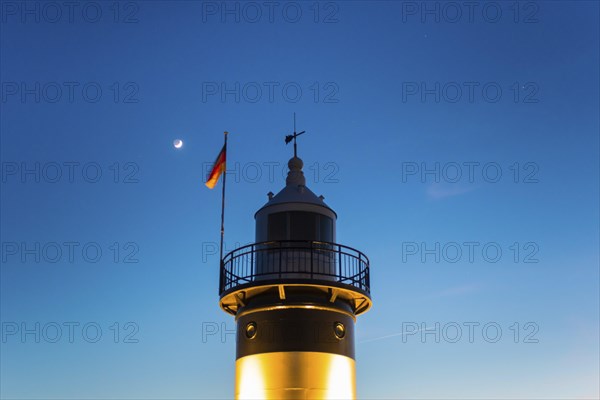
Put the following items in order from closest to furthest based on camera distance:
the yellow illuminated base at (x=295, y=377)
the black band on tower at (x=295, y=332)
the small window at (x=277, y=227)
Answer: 1. the yellow illuminated base at (x=295, y=377)
2. the black band on tower at (x=295, y=332)
3. the small window at (x=277, y=227)

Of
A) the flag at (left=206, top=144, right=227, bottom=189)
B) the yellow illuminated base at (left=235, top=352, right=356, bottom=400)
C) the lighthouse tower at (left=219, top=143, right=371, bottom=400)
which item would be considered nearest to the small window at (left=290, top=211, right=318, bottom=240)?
the lighthouse tower at (left=219, top=143, right=371, bottom=400)

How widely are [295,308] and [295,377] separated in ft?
6.36

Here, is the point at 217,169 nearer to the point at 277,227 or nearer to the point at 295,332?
the point at 277,227

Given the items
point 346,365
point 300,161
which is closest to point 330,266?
point 346,365

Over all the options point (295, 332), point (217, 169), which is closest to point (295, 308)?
point (295, 332)

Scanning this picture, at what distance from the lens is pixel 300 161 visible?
77.7ft

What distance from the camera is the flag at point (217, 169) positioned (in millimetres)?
25188

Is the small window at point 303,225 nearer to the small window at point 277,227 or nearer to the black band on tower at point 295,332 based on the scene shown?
the small window at point 277,227

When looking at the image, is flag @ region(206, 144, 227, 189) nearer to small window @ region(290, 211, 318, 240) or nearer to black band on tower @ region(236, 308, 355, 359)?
small window @ region(290, 211, 318, 240)

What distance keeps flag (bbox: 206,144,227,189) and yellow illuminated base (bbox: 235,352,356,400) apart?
7.65 m

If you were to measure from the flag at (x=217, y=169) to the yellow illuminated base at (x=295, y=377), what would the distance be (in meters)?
7.65

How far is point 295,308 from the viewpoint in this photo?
65.9 ft

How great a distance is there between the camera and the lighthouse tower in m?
19.6

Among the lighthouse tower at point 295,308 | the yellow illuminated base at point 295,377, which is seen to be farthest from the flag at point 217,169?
the yellow illuminated base at point 295,377
